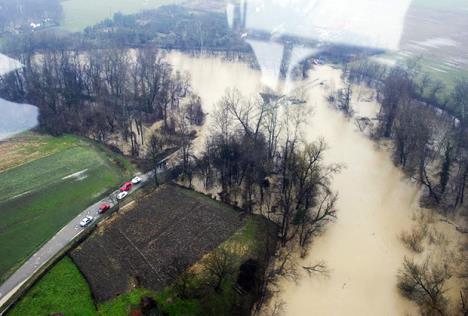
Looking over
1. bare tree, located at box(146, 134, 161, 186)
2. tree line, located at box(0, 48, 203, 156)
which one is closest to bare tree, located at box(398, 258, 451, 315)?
bare tree, located at box(146, 134, 161, 186)

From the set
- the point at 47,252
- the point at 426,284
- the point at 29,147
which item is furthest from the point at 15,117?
the point at 426,284

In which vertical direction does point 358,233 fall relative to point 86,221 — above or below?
below

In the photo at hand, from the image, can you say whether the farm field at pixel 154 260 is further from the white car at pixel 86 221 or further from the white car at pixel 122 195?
the white car at pixel 122 195

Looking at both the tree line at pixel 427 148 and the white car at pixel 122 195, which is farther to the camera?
the white car at pixel 122 195

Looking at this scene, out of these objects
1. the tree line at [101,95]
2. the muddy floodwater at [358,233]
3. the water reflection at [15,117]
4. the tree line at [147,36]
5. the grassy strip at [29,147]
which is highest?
the tree line at [147,36]

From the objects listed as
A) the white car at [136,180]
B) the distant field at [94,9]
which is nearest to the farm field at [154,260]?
the white car at [136,180]

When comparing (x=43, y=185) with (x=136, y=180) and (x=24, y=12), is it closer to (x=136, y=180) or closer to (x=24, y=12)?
(x=136, y=180)
